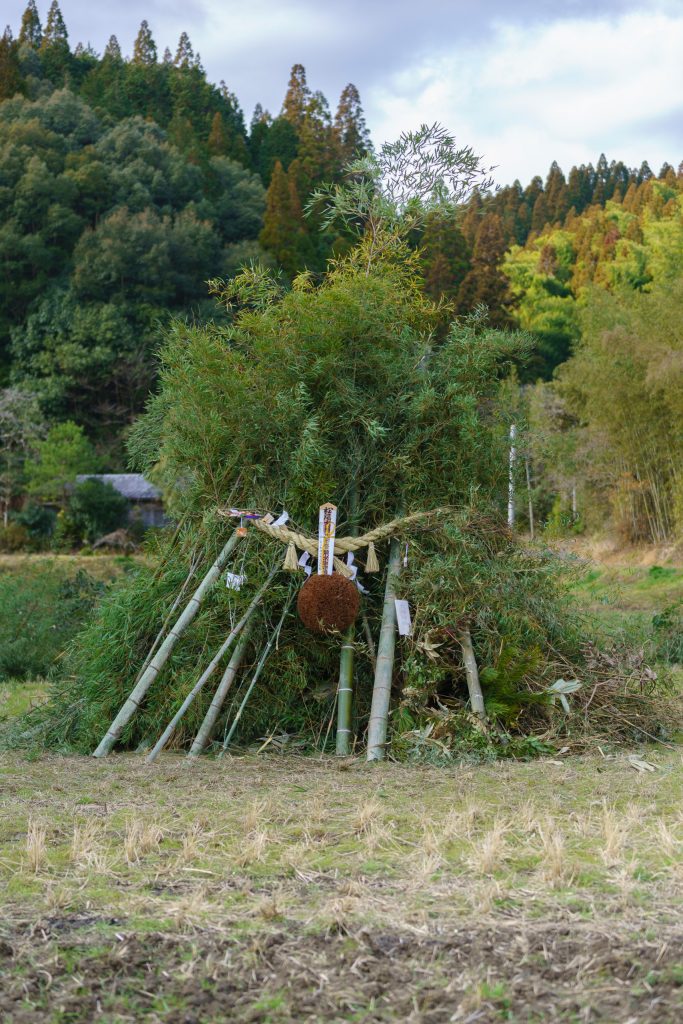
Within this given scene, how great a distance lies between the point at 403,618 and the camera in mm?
6336

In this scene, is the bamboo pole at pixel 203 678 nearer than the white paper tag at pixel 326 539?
Yes

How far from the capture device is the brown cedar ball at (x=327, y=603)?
6.24 metres

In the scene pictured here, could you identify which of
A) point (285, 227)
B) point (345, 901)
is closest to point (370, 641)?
point (345, 901)

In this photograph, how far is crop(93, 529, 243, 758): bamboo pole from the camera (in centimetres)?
642

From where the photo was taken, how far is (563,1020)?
258 centimetres

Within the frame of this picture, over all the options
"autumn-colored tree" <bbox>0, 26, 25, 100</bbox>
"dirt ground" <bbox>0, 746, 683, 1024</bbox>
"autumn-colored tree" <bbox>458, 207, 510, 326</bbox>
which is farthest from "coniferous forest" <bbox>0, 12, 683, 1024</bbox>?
"autumn-colored tree" <bbox>0, 26, 25, 100</bbox>

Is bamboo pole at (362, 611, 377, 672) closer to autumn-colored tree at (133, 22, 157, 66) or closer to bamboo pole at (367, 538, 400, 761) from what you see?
bamboo pole at (367, 538, 400, 761)

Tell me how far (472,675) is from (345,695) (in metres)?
0.76

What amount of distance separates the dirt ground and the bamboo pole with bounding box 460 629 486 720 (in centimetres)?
83

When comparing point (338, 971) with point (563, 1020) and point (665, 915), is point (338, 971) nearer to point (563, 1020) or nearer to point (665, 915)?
point (563, 1020)

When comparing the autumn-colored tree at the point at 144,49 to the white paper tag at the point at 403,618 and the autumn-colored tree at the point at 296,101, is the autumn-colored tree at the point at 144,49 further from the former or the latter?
the white paper tag at the point at 403,618

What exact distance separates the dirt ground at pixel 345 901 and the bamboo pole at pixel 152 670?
1.07 meters

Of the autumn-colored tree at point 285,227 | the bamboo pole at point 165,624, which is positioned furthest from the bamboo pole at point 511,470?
the autumn-colored tree at point 285,227

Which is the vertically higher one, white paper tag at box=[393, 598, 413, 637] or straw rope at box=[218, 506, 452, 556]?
straw rope at box=[218, 506, 452, 556]
